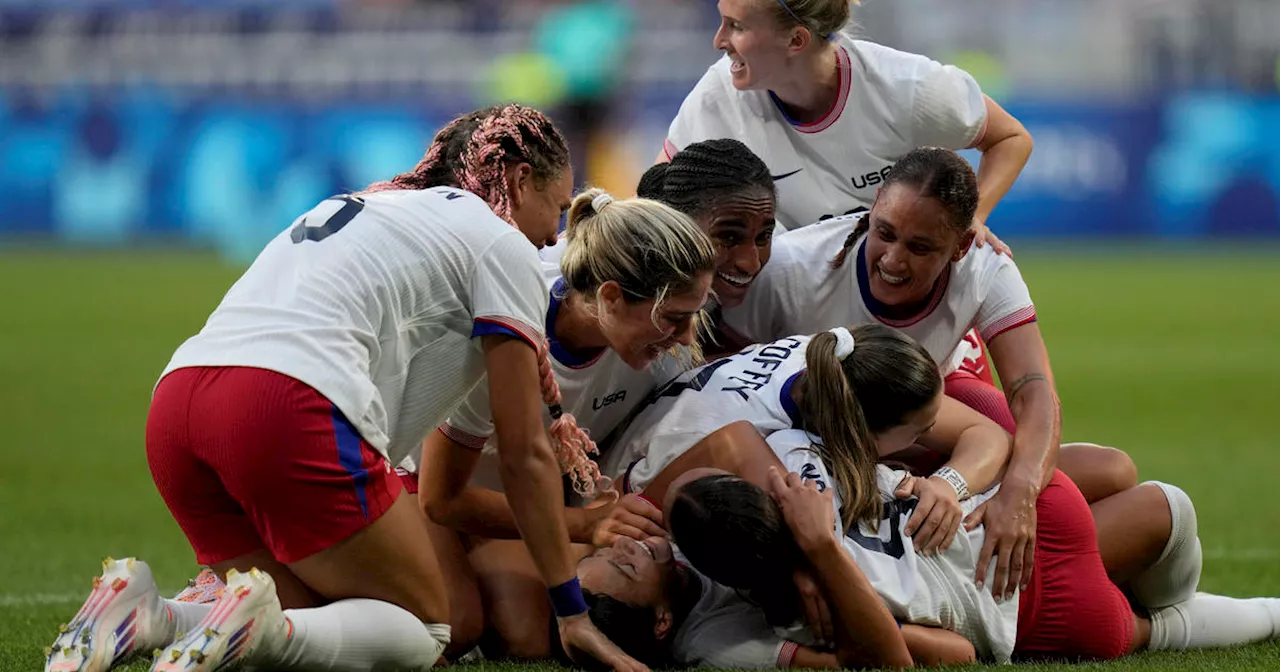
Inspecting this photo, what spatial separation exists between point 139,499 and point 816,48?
4395 mm

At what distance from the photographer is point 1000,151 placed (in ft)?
19.9

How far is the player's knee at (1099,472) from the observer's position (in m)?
5.00

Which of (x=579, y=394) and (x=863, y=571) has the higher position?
(x=579, y=394)

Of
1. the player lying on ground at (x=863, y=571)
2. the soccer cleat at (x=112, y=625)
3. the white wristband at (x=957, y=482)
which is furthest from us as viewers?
the white wristband at (x=957, y=482)

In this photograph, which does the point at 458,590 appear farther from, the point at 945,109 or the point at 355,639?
the point at 945,109

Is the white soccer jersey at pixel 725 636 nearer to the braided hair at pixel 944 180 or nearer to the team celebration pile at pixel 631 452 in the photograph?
the team celebration pile at pixel 631 452

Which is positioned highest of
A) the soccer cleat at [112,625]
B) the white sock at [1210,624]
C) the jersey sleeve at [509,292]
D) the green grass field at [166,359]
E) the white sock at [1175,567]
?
the jersey sleeve at [509,292]

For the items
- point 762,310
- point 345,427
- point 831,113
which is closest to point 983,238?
point 762,310

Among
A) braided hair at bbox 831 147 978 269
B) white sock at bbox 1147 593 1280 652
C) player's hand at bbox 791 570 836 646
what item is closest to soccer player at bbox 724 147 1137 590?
braided hair at bbox 831 147 978 269

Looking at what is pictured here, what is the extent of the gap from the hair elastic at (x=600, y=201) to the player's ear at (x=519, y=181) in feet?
0.75

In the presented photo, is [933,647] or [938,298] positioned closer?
[933,647]

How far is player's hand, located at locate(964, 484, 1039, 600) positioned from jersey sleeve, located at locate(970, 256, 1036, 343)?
700 millimetres

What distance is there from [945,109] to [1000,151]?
35 centimetres

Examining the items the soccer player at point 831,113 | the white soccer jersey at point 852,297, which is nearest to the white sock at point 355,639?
the white soccer jersey at point 852,297
